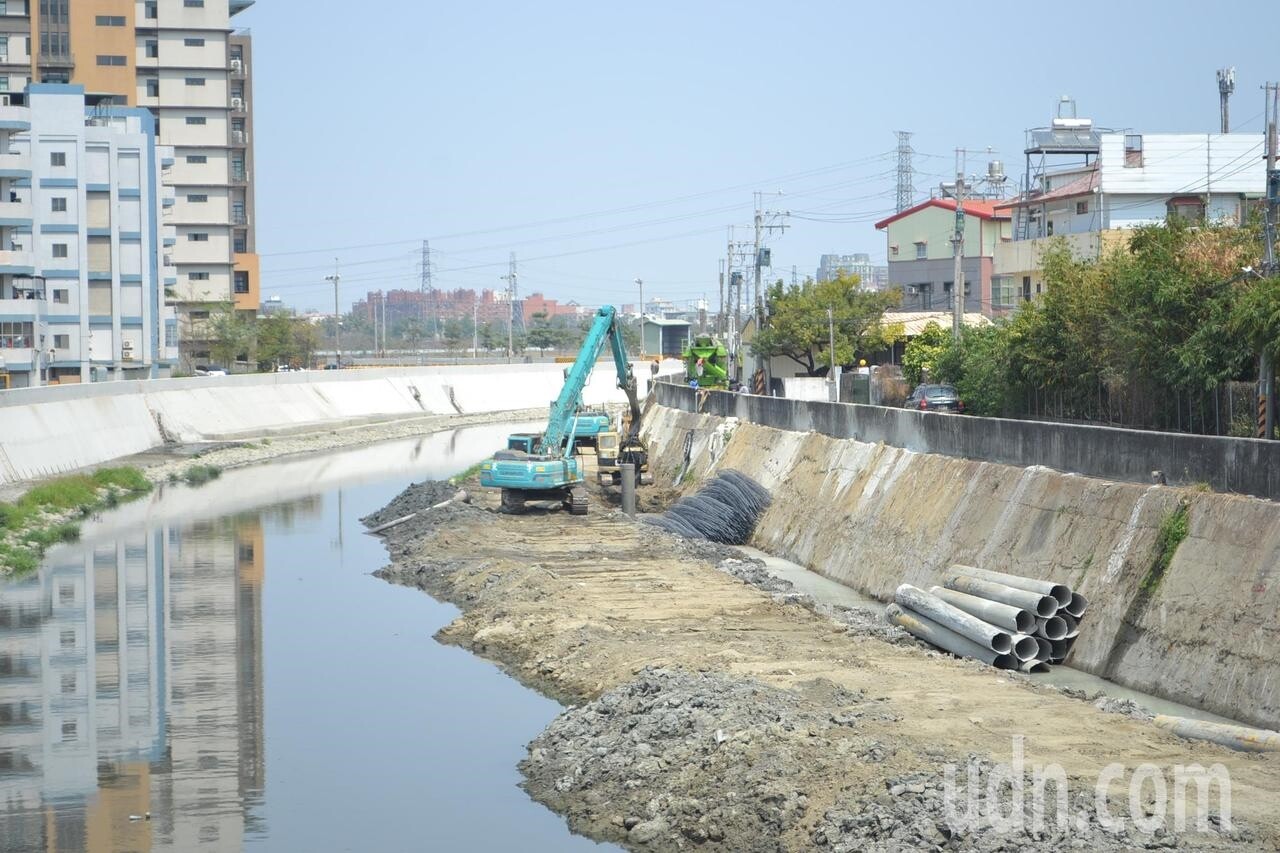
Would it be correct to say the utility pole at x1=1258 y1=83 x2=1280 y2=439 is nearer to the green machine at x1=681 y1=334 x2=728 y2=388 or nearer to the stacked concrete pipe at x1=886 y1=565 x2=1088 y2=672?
the stacked concrete pipe at x1=886 y1=565 x2=1088 y2=672

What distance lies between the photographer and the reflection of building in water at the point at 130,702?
18031 millimetres

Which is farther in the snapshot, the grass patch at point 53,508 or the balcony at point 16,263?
the balcony at point 16,263

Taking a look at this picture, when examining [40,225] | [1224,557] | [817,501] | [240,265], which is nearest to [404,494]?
[817,501]

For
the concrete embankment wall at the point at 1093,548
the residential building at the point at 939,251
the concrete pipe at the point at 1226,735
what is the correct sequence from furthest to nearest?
the residential building at the point at 939,251
the concrete embankment wall at the point at 1093,548
the concrete pipe at the point at 1226,735

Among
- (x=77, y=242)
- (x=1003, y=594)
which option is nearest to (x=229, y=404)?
(x=77, y=242)

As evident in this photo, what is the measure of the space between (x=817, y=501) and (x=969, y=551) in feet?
31.4

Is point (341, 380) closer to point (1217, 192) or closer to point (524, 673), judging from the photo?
point (1217, 192)

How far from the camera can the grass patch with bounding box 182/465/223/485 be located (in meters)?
57.8

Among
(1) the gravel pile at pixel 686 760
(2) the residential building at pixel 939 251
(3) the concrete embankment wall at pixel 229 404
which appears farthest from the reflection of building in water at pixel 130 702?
(2) the residential building at pixel 939 251

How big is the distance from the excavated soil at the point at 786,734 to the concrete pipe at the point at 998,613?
1.02m

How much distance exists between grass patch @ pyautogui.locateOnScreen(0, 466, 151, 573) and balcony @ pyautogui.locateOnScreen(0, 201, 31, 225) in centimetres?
2340

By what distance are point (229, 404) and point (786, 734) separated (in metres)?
65.6

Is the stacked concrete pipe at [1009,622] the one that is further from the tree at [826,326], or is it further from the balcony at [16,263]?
the balcony at [16,263]

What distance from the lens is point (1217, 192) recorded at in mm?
59656
